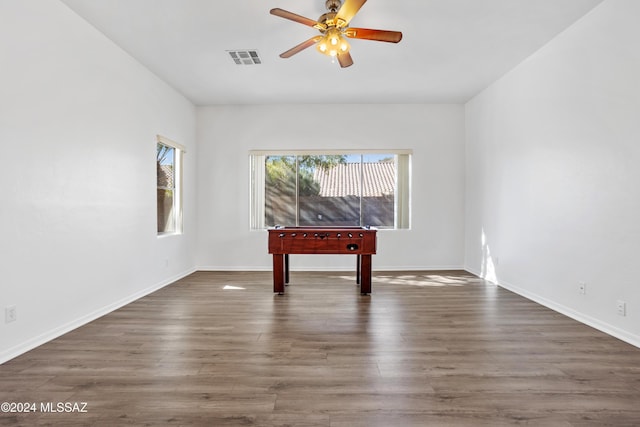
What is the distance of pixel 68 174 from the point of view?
2914mm

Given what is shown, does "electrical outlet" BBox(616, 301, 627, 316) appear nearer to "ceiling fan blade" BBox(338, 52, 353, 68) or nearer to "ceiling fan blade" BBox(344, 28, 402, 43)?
"ceiling fan blade" BBox(344, 28, 402, 43)

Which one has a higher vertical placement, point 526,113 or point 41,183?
point 526,113

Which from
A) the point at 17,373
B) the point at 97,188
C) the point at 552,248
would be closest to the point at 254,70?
the point at 97,188

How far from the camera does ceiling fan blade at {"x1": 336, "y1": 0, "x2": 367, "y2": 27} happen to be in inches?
95.6

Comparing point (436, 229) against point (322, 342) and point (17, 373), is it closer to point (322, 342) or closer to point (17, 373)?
point (322, 342)

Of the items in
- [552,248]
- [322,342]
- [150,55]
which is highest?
[150,55]

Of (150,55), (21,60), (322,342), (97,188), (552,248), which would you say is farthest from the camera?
(150,55)

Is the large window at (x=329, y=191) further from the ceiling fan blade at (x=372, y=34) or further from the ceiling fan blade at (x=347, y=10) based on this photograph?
the ceiling fan blade at (x=347, y=10)

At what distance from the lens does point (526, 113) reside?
404 cm

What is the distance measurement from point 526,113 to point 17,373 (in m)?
5.33

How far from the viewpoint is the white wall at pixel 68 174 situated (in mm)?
2393

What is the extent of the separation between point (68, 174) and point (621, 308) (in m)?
4.82

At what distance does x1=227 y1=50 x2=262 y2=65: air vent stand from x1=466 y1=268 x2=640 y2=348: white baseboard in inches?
169

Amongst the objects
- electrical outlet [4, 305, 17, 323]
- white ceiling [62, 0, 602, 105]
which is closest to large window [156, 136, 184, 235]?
white ceiling [62, 0, 602, 105]
